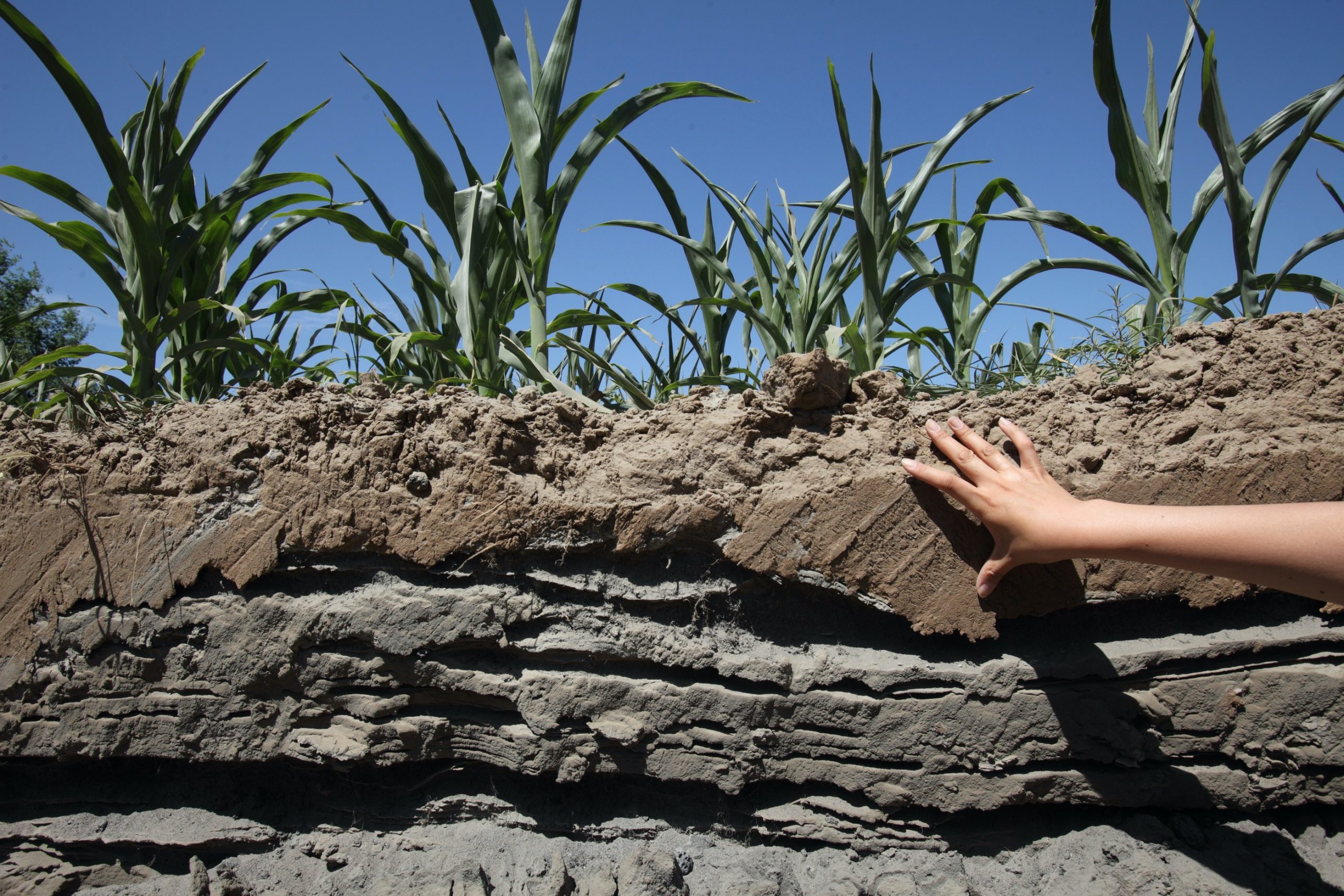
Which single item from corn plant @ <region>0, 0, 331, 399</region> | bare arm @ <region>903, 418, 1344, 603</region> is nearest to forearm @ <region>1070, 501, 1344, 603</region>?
bare arm @ <region>903, 418, 1344, 603</region>

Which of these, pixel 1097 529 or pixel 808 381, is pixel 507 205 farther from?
pixel 1097 529

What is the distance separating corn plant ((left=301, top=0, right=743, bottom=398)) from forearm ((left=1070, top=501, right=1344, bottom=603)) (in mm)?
1626

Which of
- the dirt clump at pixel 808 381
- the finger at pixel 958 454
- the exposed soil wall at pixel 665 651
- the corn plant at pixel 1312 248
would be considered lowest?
the exposed soil wall at pixel 665 651

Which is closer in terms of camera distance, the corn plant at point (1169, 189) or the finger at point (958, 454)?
the finger at point (958, 454)

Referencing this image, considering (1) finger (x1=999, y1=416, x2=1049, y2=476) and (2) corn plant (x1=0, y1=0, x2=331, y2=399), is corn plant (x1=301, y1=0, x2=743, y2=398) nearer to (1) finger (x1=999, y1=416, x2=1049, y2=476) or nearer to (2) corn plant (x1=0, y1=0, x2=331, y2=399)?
(2) corn plant (x1=0, y1=0, x2=331, y2=399)

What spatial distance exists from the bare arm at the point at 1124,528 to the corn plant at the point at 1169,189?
0.80 meters

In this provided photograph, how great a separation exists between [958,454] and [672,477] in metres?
0.68

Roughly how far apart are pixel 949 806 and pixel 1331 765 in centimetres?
89

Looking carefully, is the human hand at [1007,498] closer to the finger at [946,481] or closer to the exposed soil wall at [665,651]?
the finger at [946,481]

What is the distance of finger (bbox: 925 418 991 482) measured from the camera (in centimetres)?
157

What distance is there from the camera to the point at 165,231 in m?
2.44

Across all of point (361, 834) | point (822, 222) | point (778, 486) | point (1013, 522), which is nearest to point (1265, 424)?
point (1013, 522)

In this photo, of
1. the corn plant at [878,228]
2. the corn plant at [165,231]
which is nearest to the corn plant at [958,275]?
the corn plant at [878,228]

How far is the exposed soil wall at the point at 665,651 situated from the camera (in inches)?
66.9
